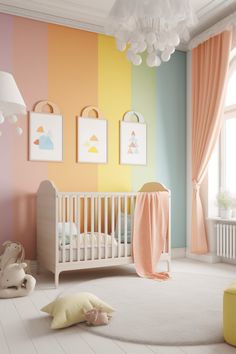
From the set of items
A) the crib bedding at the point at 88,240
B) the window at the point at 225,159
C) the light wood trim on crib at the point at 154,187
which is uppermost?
the window at the point at 225,159

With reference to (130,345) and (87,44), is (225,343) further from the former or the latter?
(87,44)

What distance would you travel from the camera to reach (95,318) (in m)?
2.14

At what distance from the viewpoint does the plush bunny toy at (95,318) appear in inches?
84.0

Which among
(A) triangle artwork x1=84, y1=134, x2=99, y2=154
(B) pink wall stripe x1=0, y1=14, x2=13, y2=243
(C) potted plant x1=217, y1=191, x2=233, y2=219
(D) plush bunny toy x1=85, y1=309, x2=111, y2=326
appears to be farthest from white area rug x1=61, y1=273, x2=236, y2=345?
(A) triangle artwork x1=84, y1=134, x2=99, y2=154

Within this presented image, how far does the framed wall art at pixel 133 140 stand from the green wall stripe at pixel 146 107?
6cm

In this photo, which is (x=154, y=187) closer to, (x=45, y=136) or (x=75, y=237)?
(x=75, y=237)

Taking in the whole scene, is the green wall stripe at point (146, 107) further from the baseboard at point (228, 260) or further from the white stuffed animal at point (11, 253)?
the white stuffed animal at point (11, 253)

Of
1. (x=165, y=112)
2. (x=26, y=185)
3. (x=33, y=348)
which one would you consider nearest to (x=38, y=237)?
(x=26, y=185)

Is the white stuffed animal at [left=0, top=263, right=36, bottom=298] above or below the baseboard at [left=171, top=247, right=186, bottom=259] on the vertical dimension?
above

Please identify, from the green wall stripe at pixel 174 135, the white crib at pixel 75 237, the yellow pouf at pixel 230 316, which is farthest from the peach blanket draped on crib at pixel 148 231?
the yellow pouf at pixel 230 316

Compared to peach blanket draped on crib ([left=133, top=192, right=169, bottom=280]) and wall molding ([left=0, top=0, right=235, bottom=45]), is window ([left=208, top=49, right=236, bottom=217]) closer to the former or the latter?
wall molding ([left=0, top=0, right=235, bottom=45])

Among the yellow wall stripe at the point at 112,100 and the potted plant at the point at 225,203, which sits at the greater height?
the yellow wall stripe at the point at 112,100

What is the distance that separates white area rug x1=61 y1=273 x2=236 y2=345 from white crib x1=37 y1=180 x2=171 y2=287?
20cm

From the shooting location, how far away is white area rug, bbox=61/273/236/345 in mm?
1997
